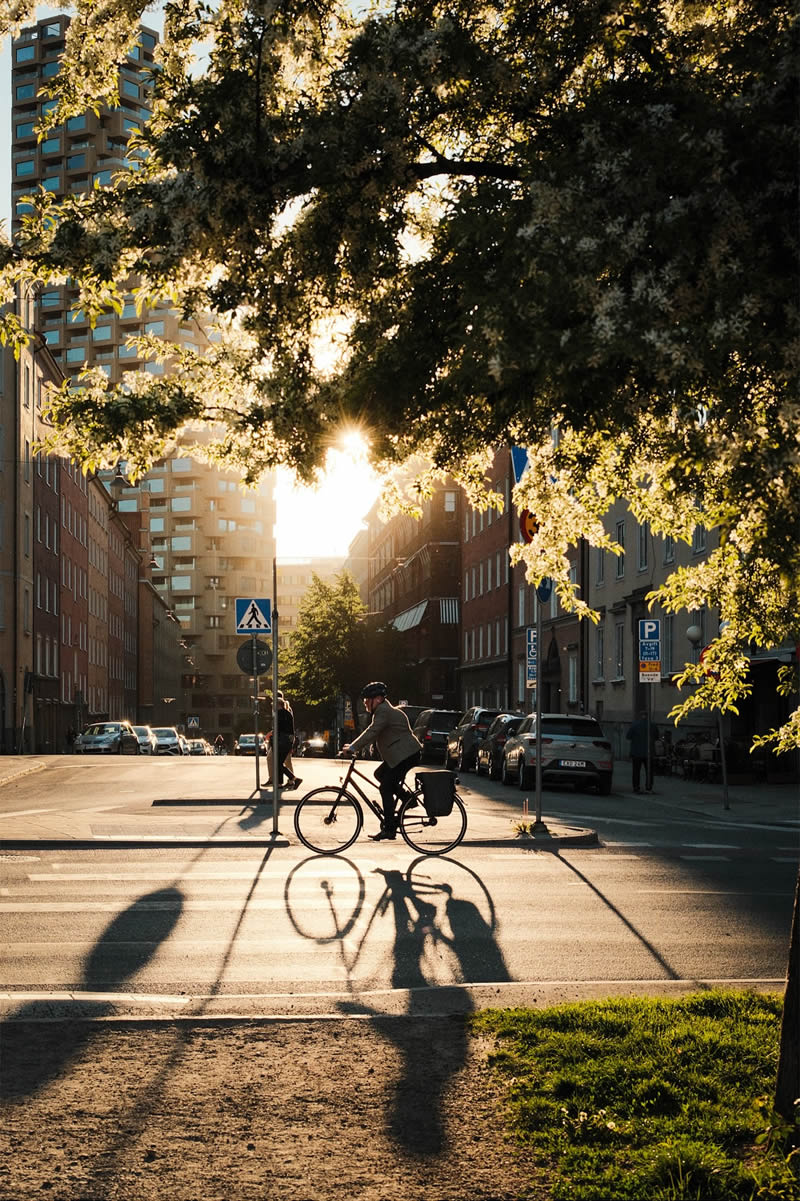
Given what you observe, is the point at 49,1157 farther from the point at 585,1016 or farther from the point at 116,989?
the point at 116,989

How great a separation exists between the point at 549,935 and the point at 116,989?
3329mm

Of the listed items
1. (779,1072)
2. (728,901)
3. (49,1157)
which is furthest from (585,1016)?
(728,901)

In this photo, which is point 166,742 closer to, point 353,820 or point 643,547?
point 643,547

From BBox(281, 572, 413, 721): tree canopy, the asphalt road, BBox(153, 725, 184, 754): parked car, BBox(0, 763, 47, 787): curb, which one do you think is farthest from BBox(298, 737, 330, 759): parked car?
the asphalt road

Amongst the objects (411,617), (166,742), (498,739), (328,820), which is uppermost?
(411,617)

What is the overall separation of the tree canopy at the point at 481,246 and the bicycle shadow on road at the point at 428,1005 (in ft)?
6.97

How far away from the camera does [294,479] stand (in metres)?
7.31

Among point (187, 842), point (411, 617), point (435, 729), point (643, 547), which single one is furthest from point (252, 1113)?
point (411, 617)

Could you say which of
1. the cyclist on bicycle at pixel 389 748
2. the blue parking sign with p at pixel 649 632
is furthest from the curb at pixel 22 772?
the cyclist on bicycle at pixel 389 748

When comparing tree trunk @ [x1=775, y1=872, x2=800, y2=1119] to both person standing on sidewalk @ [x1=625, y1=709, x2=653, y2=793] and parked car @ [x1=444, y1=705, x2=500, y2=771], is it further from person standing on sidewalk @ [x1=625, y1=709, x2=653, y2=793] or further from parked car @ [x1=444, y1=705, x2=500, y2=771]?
parked car @ [x1=444, y1=705, x2=500, y2=771]

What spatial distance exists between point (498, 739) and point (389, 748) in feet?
64.7

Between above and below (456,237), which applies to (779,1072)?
below

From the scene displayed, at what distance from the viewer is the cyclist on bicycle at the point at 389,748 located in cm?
1542

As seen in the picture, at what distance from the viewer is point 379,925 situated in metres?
10.7
